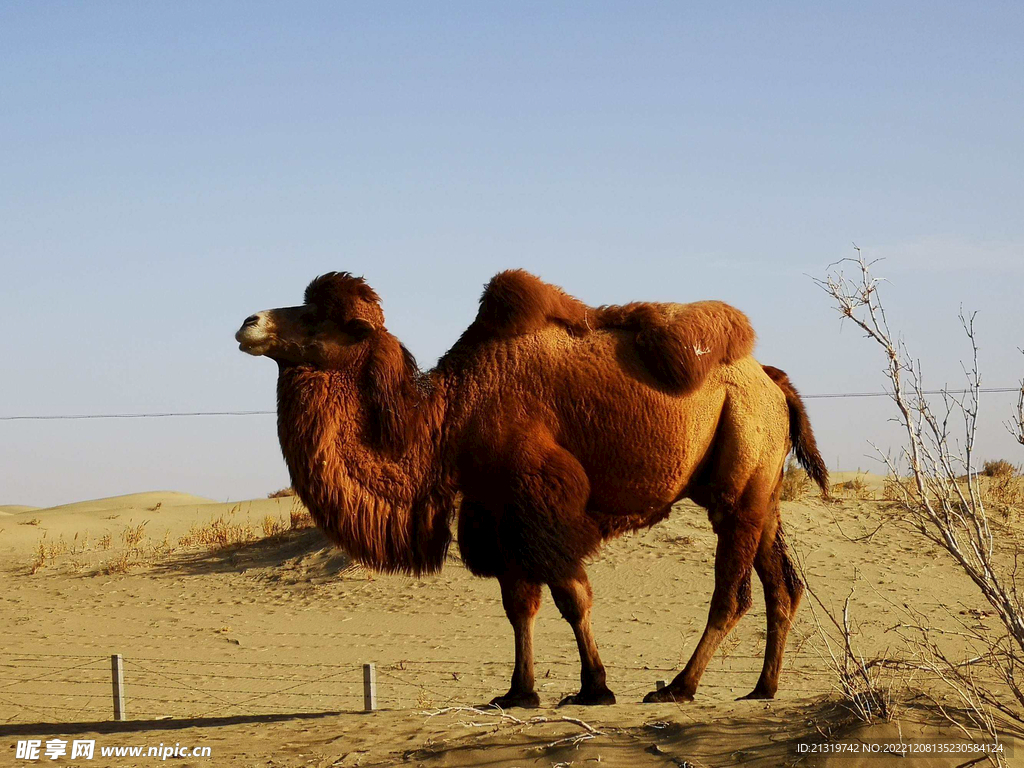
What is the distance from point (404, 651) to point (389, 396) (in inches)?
261

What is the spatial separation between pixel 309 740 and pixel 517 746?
1576mm

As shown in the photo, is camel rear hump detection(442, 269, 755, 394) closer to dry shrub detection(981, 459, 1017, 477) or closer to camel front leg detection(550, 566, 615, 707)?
camel front leg detection(550, 566, 615, 707)

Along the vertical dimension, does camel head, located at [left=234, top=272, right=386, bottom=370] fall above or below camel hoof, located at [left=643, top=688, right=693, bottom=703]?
above

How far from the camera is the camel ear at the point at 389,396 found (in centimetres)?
725

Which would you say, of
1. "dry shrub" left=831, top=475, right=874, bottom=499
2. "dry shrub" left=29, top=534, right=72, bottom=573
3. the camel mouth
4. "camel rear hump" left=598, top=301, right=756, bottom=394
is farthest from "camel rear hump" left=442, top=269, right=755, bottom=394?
"dry shrub" left=29, top=534, right=72, bottom=573

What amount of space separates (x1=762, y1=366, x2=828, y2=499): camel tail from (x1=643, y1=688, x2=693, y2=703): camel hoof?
6.35 feet

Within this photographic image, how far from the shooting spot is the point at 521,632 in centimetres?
727

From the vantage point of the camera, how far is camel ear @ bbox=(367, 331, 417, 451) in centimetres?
725

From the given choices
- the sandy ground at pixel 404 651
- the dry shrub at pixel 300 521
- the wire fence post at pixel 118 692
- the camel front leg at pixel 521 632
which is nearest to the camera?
the sandy ground at pixel 404 651

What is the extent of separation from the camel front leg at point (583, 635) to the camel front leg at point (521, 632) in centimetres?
17

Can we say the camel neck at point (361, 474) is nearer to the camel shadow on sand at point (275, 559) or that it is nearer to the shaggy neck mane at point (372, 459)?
the shaggy neck mane at point (372, 459)

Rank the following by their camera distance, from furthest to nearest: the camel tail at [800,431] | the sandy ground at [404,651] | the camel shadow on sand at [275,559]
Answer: the camel shadow on sand at [275,559]
the camel tail at [800,431]
the sandy ground at [404,651]

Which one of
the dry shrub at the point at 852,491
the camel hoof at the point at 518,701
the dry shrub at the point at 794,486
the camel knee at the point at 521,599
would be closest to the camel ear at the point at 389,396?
the camel knee at the point at 521,599

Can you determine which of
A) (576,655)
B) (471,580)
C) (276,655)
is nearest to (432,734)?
(576,655)
